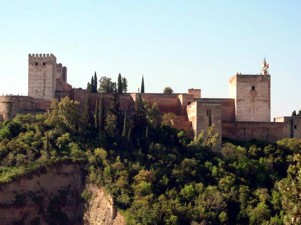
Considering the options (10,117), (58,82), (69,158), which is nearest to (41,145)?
(69,158)

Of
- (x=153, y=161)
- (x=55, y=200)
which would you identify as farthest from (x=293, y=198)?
(x=55, y=200)

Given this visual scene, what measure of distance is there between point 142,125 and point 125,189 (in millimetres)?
6607

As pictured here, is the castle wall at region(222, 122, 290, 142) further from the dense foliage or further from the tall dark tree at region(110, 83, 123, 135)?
the tall dark tree at region(110, 83, 123, 135)

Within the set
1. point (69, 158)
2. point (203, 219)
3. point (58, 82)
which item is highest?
point (58, 82)

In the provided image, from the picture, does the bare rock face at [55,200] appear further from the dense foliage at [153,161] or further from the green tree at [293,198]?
the green tree at [293,198]

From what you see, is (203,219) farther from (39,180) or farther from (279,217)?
(39,180)

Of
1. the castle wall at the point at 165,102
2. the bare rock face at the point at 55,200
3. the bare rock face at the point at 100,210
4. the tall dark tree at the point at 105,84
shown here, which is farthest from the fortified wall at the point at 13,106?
the bare rock face at the point at 100,210

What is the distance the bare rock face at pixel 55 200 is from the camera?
132 feet

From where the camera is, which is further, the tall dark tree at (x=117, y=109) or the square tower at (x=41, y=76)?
the square tower at (x=41, y=76)

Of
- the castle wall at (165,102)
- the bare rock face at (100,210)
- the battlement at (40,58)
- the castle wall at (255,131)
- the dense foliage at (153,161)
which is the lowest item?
the bare rock face at (100,210)

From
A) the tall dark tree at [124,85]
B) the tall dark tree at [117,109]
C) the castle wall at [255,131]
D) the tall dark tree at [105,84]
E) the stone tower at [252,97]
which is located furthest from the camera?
the tall dark tree at [124,85]

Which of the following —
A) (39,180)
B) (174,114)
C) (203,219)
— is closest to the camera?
(203,219)

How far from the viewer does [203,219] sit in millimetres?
38250

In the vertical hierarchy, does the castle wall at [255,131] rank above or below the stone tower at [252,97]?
below
